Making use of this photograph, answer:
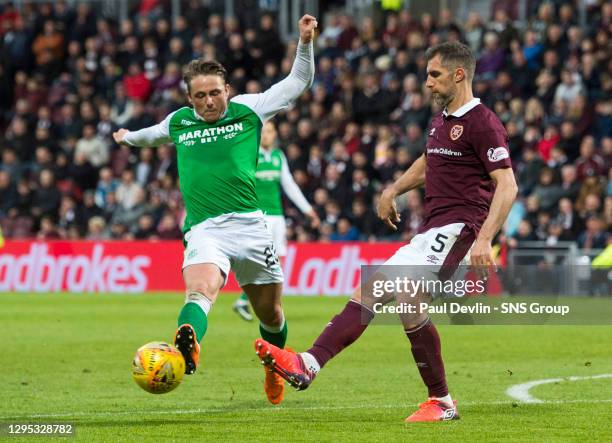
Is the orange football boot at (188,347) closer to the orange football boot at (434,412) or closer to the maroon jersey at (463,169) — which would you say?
the orange football boot at (434,412)

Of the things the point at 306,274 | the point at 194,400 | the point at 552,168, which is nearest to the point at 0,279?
the point at 306,274

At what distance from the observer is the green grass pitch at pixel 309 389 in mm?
7859

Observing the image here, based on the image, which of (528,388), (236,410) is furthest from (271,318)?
(528,388)

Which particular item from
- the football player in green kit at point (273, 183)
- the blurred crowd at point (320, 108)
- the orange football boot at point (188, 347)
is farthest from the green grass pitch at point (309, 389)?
the blurred crowd at point (320, 108)

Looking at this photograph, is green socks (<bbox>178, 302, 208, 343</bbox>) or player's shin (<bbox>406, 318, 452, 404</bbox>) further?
player's shin (<bbox>406, 318, 452, 404</bbox>)

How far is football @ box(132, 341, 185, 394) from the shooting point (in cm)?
761

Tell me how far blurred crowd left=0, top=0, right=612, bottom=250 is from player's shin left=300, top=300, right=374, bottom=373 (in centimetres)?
1351

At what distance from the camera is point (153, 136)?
9195 millimetres

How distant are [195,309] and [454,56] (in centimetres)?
227

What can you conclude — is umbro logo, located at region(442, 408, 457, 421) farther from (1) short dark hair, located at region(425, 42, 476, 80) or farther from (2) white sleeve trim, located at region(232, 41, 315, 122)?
(2) white sleeve trim, located at region(232, 41, 315, 122)

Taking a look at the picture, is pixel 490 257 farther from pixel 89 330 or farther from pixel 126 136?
pixel 89 330

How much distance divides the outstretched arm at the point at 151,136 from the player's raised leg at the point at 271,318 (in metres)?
1.19
